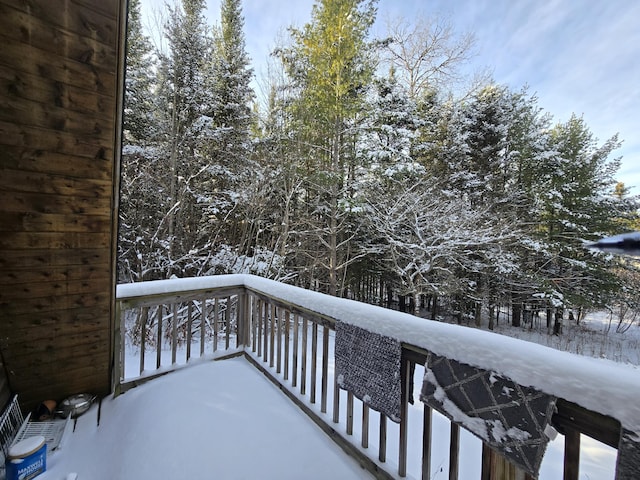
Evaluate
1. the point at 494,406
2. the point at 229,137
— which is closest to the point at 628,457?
the point at 494,406

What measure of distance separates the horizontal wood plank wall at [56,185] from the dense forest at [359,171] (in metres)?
3.55

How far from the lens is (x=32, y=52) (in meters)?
1.11

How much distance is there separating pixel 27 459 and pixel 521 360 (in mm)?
2519

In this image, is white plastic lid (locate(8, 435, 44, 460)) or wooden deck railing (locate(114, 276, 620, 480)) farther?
white plastic lid (locate(8, 435, 44, 460))

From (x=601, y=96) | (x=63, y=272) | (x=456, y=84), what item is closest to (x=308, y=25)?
(x=456, y=84)

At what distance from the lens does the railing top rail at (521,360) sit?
2.60 ft

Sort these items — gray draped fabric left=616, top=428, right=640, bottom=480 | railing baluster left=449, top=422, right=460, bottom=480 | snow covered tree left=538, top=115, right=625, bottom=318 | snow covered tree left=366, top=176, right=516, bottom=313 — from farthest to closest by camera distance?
snow covered tree left=538, top=115, right=625, bottom=318 → snow covered tree left=366, top=176, right=516, bottom=313 → railing baluster left=449, top=422, right=460, bottom=480 → gray draped fabric left=616, top=428, right=640, bottom=480

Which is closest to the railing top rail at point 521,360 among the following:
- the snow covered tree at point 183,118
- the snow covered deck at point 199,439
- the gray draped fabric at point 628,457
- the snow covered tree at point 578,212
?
the gray draped fabric at point 628,457

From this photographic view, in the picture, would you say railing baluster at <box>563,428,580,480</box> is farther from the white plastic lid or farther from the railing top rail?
the white plastic lid

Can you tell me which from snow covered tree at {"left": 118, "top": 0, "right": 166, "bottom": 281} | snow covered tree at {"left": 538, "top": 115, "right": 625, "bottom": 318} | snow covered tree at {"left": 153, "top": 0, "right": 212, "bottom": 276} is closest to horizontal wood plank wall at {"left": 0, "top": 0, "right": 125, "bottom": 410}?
snow covered tree at {"left": 118, "top": 0, "right": 166, "bottom": 281}

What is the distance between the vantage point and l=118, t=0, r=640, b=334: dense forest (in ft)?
20.9

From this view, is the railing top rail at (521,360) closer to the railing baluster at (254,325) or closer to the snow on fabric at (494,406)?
the snow on fabric at (494,406)

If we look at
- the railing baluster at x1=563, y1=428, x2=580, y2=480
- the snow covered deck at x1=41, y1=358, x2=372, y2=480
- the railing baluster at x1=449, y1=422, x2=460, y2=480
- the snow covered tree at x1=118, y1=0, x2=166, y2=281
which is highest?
the snow covered tree at x1=118, y1=0, x2=166, y2=281

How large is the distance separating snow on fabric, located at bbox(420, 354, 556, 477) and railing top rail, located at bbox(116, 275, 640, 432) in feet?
0.13
